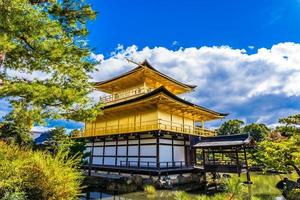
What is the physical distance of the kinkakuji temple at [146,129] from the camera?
17.8m

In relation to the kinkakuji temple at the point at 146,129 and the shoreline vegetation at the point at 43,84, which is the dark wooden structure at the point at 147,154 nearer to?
the kinkakuji temple at the point at 146,129

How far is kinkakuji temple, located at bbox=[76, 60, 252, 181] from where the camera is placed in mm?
17797

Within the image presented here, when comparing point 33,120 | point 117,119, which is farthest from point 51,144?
point 33,120

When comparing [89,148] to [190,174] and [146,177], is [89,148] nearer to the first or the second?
[146,177]

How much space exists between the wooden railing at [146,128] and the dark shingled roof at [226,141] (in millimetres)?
1637

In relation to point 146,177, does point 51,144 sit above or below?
above

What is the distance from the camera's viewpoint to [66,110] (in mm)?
8508

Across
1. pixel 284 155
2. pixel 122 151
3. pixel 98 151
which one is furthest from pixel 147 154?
pixel 284 155

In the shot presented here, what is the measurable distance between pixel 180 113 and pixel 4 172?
17670mm

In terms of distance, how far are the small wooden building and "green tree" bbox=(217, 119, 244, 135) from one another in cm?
2156

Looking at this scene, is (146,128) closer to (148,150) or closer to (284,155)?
(148,150)

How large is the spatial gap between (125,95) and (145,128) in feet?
23.6

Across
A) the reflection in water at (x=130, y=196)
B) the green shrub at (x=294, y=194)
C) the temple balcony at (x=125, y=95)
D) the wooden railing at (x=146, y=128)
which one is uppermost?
the temple balcony at (x=125, y=95)

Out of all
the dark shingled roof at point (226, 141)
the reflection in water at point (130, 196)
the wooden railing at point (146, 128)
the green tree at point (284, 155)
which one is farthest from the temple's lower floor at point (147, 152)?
the green tree at point (284, 155)
